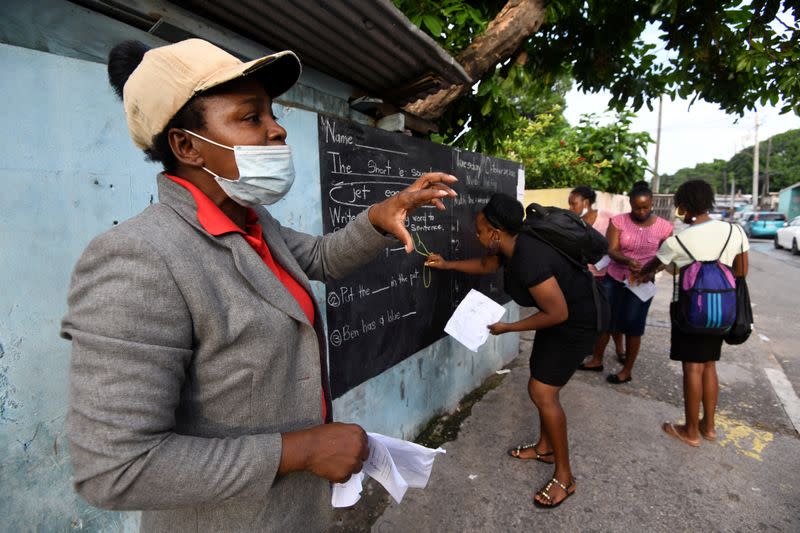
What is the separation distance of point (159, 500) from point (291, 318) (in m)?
0.44

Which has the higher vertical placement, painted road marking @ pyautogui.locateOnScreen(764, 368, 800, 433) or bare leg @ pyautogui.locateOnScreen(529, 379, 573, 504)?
bare leg @ pyautogui.locateOnScreen(529, 379, 573, 504)

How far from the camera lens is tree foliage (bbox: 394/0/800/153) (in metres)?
3.52

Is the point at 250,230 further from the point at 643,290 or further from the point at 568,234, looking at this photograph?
the point at 643,290

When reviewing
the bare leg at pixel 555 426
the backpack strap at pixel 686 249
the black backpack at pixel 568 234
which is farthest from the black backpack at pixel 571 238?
the backpack strap at pixel 686 249

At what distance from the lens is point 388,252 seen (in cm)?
263

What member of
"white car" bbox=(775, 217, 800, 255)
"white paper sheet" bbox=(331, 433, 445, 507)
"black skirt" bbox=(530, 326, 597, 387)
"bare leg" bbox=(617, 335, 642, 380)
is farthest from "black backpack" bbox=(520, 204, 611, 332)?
"white car" bbox=(775, 217, 800, 255)

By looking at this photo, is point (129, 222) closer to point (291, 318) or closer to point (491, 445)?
point (291, 318)

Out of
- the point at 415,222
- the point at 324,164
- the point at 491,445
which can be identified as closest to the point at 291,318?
the point at 324,164

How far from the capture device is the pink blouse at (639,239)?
399cm

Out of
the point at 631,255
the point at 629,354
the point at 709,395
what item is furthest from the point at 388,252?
the point at 629,354

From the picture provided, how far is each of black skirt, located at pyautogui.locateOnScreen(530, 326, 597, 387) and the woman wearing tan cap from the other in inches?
69.5

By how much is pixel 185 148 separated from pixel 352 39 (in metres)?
1.45

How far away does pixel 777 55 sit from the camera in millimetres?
3592

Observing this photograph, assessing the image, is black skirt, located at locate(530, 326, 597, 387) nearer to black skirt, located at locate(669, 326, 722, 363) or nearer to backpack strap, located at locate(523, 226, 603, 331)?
backpack strap, located at locate(523, 226, 603, 331)
